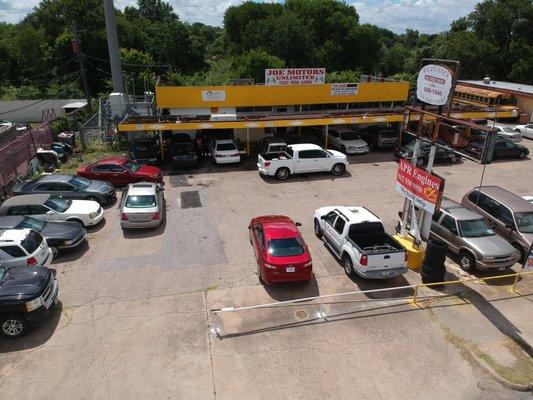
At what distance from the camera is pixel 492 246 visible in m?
12.7

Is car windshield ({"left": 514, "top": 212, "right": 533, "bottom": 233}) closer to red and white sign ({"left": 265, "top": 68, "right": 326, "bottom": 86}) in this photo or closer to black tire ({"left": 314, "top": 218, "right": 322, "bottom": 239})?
black tire ({"left": 314, "top": 218, "right": 322, "bottom": 239})

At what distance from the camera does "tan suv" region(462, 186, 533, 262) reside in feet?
44.8

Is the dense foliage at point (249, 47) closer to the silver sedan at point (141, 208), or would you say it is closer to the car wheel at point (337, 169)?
the car wheel at point (337, 169)

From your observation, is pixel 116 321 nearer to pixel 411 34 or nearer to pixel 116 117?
pixel 116 117

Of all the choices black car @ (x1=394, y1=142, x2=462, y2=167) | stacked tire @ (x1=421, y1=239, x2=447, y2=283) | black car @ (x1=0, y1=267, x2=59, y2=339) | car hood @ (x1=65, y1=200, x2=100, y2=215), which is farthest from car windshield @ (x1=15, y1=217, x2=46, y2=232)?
black car @ (x1=394, y1=142, x2=462, y2=167)

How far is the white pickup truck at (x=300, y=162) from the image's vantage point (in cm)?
2095

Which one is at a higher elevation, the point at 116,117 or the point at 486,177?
the point at 116,117

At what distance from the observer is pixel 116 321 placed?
10.3m

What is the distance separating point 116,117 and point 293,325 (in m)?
20.4

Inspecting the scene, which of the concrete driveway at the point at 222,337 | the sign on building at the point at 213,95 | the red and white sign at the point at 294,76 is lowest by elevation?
the concrete driveway at the point at 222,337

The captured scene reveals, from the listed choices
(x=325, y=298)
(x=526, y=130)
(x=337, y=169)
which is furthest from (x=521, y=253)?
(x=526, y=130)

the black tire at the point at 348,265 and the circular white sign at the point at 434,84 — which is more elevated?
the circular white sign at the point at 434,84

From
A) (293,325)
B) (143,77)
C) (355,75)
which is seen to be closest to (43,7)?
(143,77)

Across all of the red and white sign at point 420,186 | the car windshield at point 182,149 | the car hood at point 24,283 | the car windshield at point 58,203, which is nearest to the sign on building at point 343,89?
the car windshield at point 182,149
